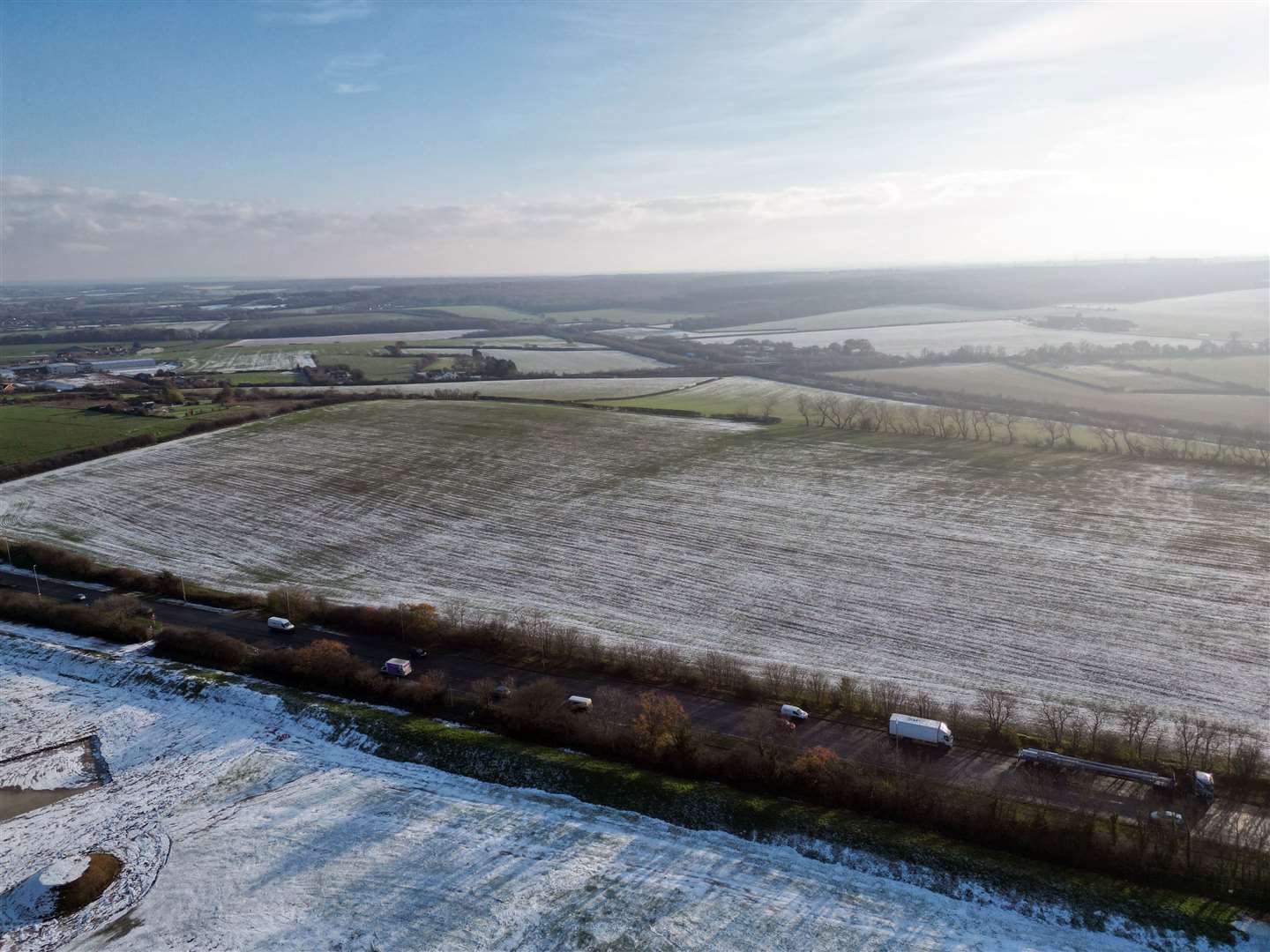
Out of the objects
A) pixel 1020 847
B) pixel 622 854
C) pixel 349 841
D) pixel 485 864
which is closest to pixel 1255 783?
pixel 1020 847

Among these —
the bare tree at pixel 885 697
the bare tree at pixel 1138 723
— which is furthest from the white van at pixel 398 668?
the bare tree at pixel 1138 723

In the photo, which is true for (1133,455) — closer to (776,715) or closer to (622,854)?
(776,715)

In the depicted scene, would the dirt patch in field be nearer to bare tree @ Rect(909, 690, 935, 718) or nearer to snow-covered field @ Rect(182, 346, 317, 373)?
bare tree @ Rect(909, 690, 935, 718)

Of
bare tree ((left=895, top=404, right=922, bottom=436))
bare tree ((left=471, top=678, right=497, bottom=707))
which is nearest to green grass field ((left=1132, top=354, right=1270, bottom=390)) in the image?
bare tree ((left=895, top=404, right=922, bottom=436))

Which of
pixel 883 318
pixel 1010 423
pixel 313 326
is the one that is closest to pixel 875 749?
pixel 1010 423

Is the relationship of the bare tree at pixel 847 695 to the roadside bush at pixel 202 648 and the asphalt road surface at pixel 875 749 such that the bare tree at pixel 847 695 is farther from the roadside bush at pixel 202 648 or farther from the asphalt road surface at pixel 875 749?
the roadside bush at pixel 202 648

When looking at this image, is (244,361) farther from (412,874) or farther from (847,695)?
(847,695)
